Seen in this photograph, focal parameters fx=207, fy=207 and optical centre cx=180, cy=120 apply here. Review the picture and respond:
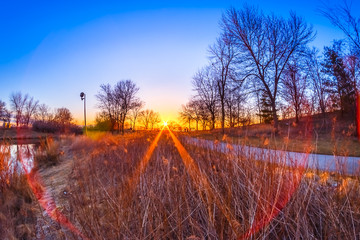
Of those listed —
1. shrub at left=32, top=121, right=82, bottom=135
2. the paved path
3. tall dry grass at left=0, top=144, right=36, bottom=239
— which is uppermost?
shrub at left=32, top=121, right=82, bottom=135

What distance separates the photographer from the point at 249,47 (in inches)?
609

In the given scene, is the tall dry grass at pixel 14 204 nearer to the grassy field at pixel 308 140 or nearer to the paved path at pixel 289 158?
the paved path at pixel 289 158

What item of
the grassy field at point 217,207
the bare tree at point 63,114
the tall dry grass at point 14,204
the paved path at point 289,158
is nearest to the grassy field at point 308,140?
the paved path at point 289,158

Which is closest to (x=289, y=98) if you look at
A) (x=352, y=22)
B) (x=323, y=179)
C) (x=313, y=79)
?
(x=313, y=79)

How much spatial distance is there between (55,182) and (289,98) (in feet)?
79.0

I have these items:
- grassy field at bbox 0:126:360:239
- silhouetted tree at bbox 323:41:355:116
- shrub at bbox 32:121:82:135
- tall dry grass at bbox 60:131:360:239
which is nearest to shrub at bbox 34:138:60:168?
grassy field at bbox 0:126:360:239

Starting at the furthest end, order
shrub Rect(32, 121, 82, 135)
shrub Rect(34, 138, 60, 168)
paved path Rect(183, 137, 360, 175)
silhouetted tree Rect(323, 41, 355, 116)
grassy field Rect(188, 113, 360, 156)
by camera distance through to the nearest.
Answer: shrub Rect(32, 121, 82, 135) → silhouetted tree Rect(323, 41, 355, 116) → shrub Rect(34, 138, 60, 168) → grassy field Rect(188, 113, 360, 156) → paved path Rect(183, 137, 360, 175)

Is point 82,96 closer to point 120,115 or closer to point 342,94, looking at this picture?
point 120,115

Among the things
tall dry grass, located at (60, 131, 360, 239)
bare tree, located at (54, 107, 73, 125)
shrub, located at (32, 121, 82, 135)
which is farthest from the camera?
bare tree, located at (54, 107, 73, 125)

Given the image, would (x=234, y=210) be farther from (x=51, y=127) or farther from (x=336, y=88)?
(x=51, y=127)

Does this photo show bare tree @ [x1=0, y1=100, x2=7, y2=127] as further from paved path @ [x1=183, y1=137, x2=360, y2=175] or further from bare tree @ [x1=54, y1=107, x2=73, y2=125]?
paved path @ [x1=183, y1=137, x2=360, y2=175]

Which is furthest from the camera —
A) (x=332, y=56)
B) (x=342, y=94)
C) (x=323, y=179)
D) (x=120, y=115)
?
(x=120, y=115)

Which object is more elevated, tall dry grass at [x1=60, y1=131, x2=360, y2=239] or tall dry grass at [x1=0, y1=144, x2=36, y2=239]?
tall dry grass at [x1=60, y1=131, x2=360, y2=239]

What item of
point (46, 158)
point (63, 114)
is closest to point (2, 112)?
point (63, 114)
